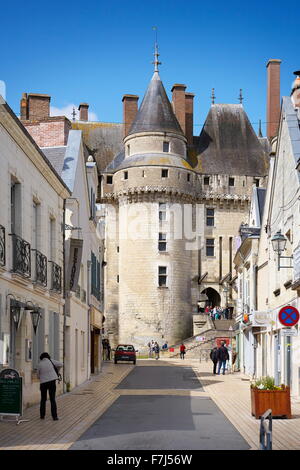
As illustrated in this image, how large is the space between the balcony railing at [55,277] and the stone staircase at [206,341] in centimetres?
3412

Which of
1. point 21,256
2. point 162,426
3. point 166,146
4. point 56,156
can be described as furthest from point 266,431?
point 166,146

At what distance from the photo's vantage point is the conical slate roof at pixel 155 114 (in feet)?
213

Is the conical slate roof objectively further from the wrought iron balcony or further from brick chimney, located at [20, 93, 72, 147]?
the wrought iron balcony

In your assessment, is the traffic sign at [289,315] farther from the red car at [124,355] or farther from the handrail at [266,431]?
the red car at [124,355]

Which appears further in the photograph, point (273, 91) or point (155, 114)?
point (273, 91)

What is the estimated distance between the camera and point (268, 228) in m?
27.2

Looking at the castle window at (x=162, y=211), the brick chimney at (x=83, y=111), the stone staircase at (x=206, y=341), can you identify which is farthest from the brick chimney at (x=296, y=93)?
the brick chimney at (x=83, y=111)

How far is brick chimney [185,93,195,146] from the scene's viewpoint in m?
71.3

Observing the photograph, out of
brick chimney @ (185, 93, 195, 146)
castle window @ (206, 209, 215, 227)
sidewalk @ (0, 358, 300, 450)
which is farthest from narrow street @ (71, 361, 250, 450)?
brick chimney @ (185, 93, 195, 146)

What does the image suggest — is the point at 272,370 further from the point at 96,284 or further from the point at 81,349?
the point at 96,284

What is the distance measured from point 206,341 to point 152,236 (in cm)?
1092

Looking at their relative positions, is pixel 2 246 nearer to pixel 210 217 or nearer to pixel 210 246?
pixel 210 246

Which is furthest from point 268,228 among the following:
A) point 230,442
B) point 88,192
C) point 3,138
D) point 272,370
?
point 230,442

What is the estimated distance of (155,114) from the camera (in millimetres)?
65250
